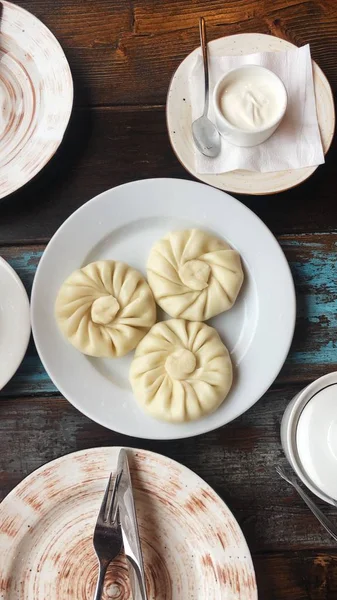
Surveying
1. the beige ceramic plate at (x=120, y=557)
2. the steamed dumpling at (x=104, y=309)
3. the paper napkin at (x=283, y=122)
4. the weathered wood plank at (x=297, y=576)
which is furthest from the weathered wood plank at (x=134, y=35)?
the weathered wood plank at (x=297, y=576)

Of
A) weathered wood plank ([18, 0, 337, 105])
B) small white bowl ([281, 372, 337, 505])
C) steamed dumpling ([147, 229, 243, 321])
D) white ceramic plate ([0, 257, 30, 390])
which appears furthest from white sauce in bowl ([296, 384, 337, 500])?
weathered wood plank ([18, 0, 337, 105])

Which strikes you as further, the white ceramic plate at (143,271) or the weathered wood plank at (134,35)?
the weathered wood plank at (134,35)

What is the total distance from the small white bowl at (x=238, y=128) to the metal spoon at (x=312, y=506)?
654mm

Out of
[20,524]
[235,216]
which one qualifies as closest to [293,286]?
[235,216]

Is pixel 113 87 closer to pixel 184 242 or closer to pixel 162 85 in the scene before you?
pixel 162 85

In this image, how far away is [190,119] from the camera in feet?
3.84

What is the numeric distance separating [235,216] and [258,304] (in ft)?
0.59

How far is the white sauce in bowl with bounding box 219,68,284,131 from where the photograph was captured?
113 cm

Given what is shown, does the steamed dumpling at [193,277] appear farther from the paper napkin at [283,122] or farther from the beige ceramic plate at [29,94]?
the beige ceramic plate at [29,94]

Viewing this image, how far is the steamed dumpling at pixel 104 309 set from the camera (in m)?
1.10

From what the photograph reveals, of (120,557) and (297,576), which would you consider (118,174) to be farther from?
(297,576)

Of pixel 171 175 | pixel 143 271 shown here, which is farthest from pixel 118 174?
pixel 143 271

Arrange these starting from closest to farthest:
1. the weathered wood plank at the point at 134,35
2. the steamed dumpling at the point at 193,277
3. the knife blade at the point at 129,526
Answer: the knife blade at the point at 129,526, the steamed dumpling at the point at 193,277, the weathered wood plank at the point at 134,35

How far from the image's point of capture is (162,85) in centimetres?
125
